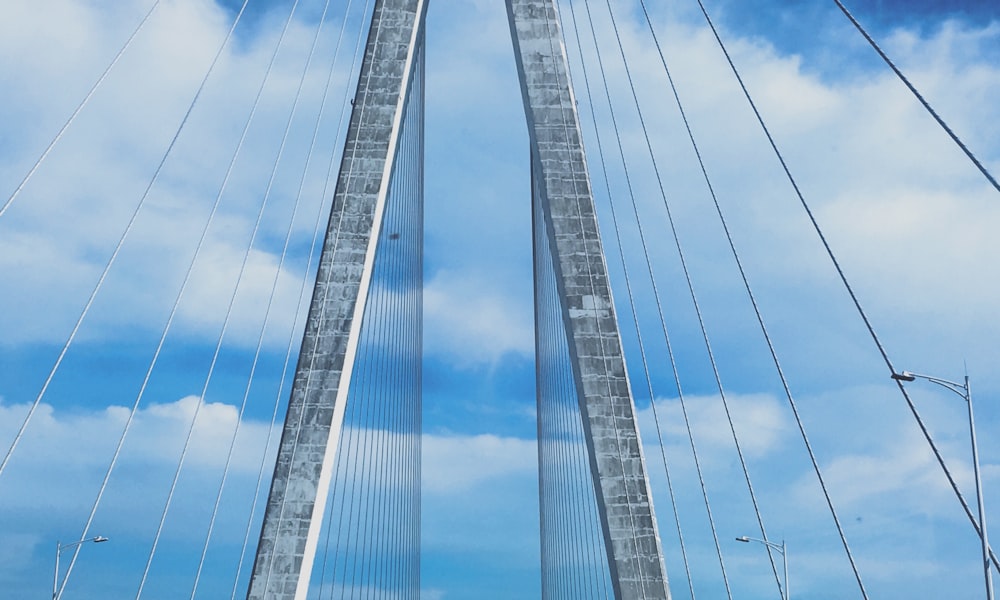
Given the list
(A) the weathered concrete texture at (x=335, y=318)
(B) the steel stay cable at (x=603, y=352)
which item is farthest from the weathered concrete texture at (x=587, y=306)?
(A) the weathered concrete texture at (x=335, y=318)

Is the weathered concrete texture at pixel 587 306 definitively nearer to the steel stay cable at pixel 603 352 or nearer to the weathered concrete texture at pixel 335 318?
the steel stay cable at pixel 603 352

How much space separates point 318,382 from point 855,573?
944cm

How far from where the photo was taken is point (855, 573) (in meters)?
10.6

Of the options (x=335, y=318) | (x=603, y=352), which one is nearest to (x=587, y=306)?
(x=603, y=352)

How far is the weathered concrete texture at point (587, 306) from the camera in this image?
1595cm

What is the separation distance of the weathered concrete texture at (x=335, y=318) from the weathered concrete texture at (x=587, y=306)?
8.35 feet

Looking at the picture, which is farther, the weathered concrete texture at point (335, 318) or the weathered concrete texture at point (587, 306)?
the weathered concrete texture at point (587, 306)

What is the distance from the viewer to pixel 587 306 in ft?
57.0

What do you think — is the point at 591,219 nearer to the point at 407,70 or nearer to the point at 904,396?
the point at 407,70

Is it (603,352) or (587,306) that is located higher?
(587,306)

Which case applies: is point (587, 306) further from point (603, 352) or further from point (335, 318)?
point (335, 318)

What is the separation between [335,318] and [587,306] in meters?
4.52

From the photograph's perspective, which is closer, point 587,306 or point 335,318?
point 335,318

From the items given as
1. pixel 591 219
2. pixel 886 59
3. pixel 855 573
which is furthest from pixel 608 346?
pixel 886 59
